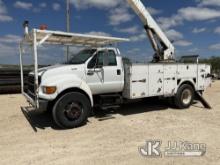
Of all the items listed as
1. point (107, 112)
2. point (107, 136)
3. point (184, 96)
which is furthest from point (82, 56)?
point (184, 96)

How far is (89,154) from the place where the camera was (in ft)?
16.5

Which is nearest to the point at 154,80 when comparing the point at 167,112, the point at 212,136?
the point at 167,112

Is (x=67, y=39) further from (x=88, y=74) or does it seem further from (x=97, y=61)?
(x=88, y=74)

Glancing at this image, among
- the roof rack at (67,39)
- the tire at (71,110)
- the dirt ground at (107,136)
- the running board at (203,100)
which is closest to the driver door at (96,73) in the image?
the tire at (71,110)

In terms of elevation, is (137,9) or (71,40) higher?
(137,9)

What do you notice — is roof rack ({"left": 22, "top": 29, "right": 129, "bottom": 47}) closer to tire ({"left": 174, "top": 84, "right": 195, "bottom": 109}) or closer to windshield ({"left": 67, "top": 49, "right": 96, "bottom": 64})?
windshield ({"left": 67, "top": 49, "right": 96, "bottom": 64})

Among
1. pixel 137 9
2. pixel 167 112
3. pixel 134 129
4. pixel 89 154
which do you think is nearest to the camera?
pixel 89 154

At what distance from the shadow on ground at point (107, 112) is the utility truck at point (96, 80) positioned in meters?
0.59

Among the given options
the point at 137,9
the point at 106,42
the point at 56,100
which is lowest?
the point at 56,100

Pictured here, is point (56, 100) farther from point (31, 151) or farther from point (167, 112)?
point (167, 112)

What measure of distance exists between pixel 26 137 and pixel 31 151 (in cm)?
103

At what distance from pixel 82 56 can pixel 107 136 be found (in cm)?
287

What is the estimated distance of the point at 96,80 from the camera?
7.52 metres

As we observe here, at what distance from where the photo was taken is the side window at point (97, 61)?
746 centimetres
